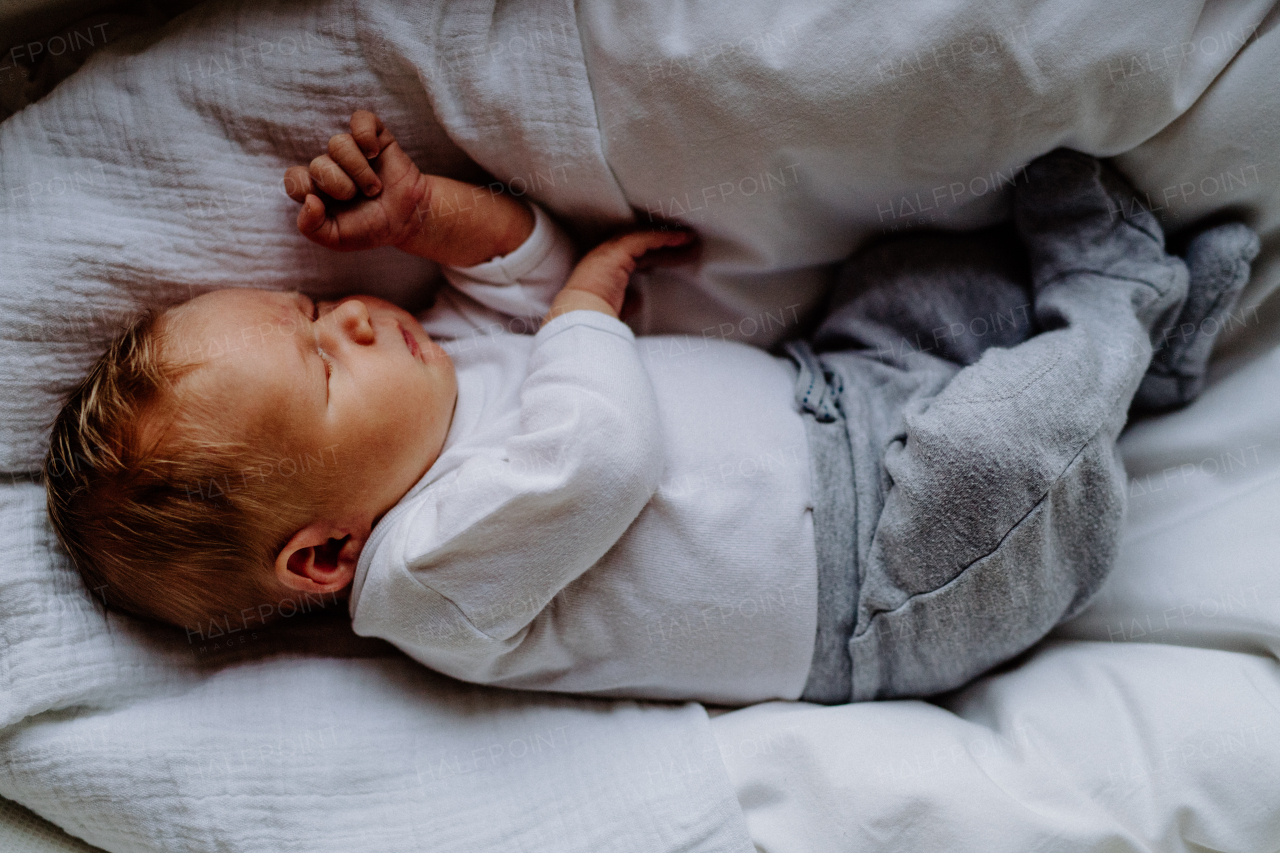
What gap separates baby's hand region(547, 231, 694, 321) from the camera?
100 centimetres

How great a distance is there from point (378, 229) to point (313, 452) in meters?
0.26

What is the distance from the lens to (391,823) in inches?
37.5

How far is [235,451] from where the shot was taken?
833mm

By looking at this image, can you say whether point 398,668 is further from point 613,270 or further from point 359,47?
point 359,47

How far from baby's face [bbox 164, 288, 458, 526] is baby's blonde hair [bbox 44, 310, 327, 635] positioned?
0.02 metres

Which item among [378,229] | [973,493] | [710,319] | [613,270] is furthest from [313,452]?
[973,493]

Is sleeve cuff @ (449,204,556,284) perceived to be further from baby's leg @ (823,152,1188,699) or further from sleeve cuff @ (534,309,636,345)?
baby's leg @ (823,152,1188,699)

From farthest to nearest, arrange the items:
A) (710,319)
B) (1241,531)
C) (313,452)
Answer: (710,319) < (1241,531) < (313,452)

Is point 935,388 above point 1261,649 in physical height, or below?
above

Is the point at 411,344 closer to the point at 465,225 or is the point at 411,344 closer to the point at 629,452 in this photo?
the point at 465,225

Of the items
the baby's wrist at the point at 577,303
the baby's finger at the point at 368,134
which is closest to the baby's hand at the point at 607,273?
the baby's wrist at the point at 577,303

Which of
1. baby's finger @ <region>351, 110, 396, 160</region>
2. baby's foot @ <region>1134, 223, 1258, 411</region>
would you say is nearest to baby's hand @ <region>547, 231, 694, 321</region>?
baby's finger @ <region>351, 110, 396, 160</region>

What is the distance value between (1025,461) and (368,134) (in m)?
0.78

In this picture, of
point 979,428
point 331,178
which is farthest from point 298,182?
point 979,428
